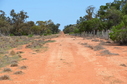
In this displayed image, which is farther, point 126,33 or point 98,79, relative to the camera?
point 126,33

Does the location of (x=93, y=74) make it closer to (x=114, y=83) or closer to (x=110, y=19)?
(x=114, y=83)

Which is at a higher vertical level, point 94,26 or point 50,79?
point 94,26

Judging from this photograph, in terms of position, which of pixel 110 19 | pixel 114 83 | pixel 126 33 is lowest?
pixel 114 83

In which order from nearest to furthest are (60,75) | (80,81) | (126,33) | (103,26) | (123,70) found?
1. (80,81)
2. (60,75)
3. (123,70)
4. (126,33)
5. (103,26)

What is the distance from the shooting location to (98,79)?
17.4 ft

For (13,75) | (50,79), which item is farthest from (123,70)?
(13,75)

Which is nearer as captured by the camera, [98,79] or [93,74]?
[98,79]

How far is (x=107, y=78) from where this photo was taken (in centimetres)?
539

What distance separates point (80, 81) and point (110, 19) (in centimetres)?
3516

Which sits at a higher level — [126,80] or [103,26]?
[103,26]

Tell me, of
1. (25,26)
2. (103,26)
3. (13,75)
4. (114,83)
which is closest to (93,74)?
(114,83)

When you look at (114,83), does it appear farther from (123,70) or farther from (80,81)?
(123,70)

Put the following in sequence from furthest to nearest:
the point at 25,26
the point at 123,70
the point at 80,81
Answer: the point at 25,26 < the point at 123,70 < the point at 80,81

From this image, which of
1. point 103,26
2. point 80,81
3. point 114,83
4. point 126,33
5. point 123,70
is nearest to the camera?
point 114,83
